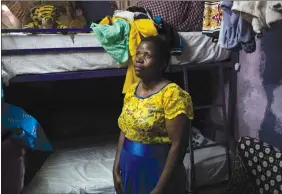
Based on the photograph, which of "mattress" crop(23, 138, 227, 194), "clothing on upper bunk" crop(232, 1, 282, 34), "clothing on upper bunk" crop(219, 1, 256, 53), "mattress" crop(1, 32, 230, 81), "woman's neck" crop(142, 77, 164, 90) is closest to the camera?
"clothing on upper bunk" crop(232, 1, 282, 34)

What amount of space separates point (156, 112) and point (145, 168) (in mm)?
319

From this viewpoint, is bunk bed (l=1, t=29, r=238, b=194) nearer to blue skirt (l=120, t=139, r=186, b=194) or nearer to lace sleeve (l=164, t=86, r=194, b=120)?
blue skirt (l=120, t=139, r=186, b=194)

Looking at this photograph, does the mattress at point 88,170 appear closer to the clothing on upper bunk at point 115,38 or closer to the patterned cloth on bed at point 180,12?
the clothing on upper bunk at point 115,38

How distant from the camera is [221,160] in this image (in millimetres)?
3061

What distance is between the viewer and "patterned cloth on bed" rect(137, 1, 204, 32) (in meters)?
2.82

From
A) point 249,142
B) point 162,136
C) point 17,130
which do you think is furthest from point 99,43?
point 249,142

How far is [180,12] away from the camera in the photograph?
2846 millimetres

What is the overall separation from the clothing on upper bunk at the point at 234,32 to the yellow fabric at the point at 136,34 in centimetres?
75

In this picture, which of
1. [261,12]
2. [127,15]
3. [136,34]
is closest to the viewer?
[261,12]

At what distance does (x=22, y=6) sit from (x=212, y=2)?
2.20 meters

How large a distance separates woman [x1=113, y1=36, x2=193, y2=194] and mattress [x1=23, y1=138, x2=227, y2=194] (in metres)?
0.70

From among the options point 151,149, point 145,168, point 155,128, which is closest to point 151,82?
point 155,128

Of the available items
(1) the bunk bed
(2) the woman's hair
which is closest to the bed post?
(1) the bunk bed

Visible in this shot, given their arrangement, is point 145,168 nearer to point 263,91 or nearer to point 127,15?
point 127,15
